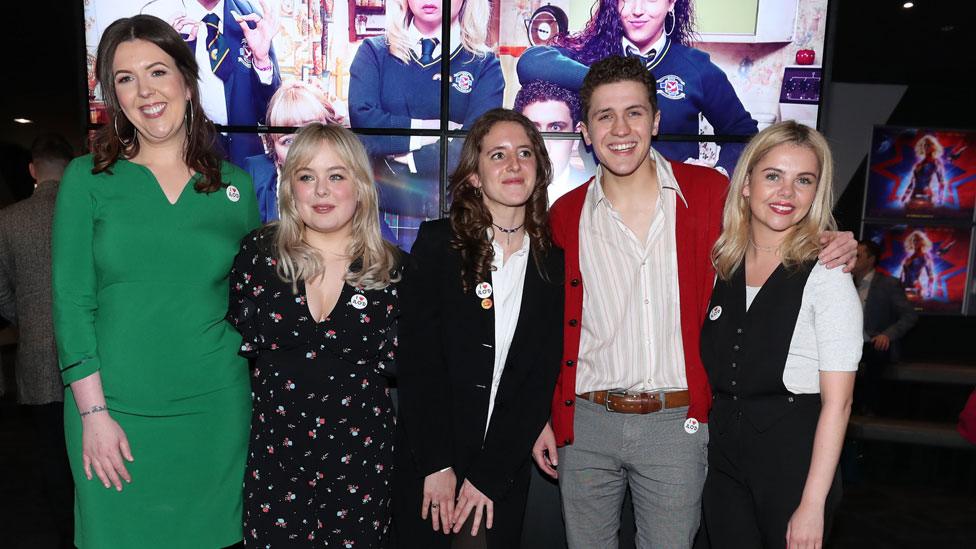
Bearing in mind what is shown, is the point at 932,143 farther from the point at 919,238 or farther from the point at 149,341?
the point at 149,341

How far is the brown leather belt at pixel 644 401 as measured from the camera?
6.43 feet

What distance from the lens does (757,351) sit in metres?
1.79

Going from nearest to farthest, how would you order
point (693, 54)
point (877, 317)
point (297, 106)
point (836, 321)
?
point (836, 321)
point (693, 54)
point (297, 106)
point (877, 317)

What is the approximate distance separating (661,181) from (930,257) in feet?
22.2

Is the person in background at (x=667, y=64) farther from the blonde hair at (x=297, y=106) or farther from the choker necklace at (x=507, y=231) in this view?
the choker necklace at (x=507, y=231)

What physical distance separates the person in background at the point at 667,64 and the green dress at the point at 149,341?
2.04 metres

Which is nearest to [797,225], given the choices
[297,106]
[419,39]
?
[419,39]

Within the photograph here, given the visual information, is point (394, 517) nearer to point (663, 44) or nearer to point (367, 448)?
point (367, 448)

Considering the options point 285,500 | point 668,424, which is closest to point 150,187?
point 285,500

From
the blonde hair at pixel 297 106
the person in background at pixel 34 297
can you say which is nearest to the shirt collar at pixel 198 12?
the blonde hair at pixel 297 106

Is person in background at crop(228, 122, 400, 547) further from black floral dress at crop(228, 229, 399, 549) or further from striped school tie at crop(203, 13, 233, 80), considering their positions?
striped school tie at crop(203, 13, 233, 80)

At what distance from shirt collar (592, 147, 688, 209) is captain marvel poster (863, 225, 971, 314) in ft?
20.6

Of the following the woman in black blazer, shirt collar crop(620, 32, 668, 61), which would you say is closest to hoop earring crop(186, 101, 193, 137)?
the woman in black blazer

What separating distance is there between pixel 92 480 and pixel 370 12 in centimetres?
261
